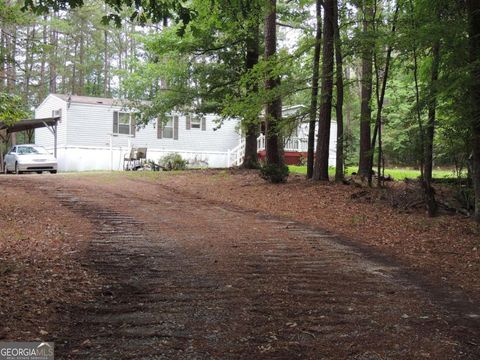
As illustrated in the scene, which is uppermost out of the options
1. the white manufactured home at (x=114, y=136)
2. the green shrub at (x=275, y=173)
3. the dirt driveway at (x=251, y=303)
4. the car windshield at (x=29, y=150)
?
the white manufactured home at (x=114, y=136)

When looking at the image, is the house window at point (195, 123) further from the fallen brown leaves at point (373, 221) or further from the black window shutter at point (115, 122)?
the fallen brown leaves at point (373, 221)

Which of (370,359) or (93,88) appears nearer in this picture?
(370,359)

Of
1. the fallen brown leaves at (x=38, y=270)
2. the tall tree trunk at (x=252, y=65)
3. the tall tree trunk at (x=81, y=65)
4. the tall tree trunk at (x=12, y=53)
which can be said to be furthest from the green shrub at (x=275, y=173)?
the tall tree trunk at (x=81, y=65)

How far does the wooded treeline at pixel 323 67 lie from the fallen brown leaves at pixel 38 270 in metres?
2.88

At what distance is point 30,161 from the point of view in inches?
824

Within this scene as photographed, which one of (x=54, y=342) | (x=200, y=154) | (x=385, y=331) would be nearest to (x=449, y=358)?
(x=385, y=331)

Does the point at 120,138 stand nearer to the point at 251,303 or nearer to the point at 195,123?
the point at 195,123

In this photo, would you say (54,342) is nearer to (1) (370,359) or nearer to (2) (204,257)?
(1) (370,359)

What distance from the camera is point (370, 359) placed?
3443 millimetres

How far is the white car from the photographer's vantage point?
20.9 metres

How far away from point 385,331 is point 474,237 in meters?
5.13

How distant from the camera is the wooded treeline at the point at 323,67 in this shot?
822 centimetres

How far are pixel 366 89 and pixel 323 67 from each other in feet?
11.5

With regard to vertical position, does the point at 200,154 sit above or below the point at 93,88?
below
